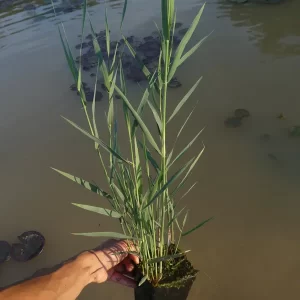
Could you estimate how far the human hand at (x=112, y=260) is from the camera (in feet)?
4.02

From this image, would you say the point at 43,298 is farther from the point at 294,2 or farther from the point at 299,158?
the point at 294,2

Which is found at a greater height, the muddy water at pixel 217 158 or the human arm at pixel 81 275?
the human arm at pixel 81 275

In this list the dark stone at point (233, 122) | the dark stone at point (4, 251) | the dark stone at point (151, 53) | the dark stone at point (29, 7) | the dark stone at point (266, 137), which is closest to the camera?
the dark stone at point (4, 251)

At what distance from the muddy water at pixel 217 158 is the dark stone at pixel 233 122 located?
4cm

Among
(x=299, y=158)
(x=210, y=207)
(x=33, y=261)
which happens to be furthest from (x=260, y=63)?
(x=33, y=261)

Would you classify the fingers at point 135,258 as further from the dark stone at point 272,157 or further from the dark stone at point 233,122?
the dark stone at point 233,122

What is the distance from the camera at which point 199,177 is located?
2258 mm

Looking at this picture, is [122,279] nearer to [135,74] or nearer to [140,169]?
[140,169]

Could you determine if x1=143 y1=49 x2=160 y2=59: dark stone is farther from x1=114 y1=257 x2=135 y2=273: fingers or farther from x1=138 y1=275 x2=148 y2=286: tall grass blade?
x1=138 y1=275 x2=148 y2=286: tall grass blade

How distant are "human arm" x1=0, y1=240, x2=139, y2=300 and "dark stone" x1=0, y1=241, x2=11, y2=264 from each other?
88 cm

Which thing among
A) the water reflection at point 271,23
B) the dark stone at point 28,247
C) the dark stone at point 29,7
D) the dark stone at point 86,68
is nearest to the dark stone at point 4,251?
the dark stone at point 28,247

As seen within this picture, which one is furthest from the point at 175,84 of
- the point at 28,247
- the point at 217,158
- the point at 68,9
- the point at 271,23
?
the point at 68,9

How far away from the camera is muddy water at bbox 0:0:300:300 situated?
5.90ft

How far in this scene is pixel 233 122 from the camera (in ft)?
8.34
